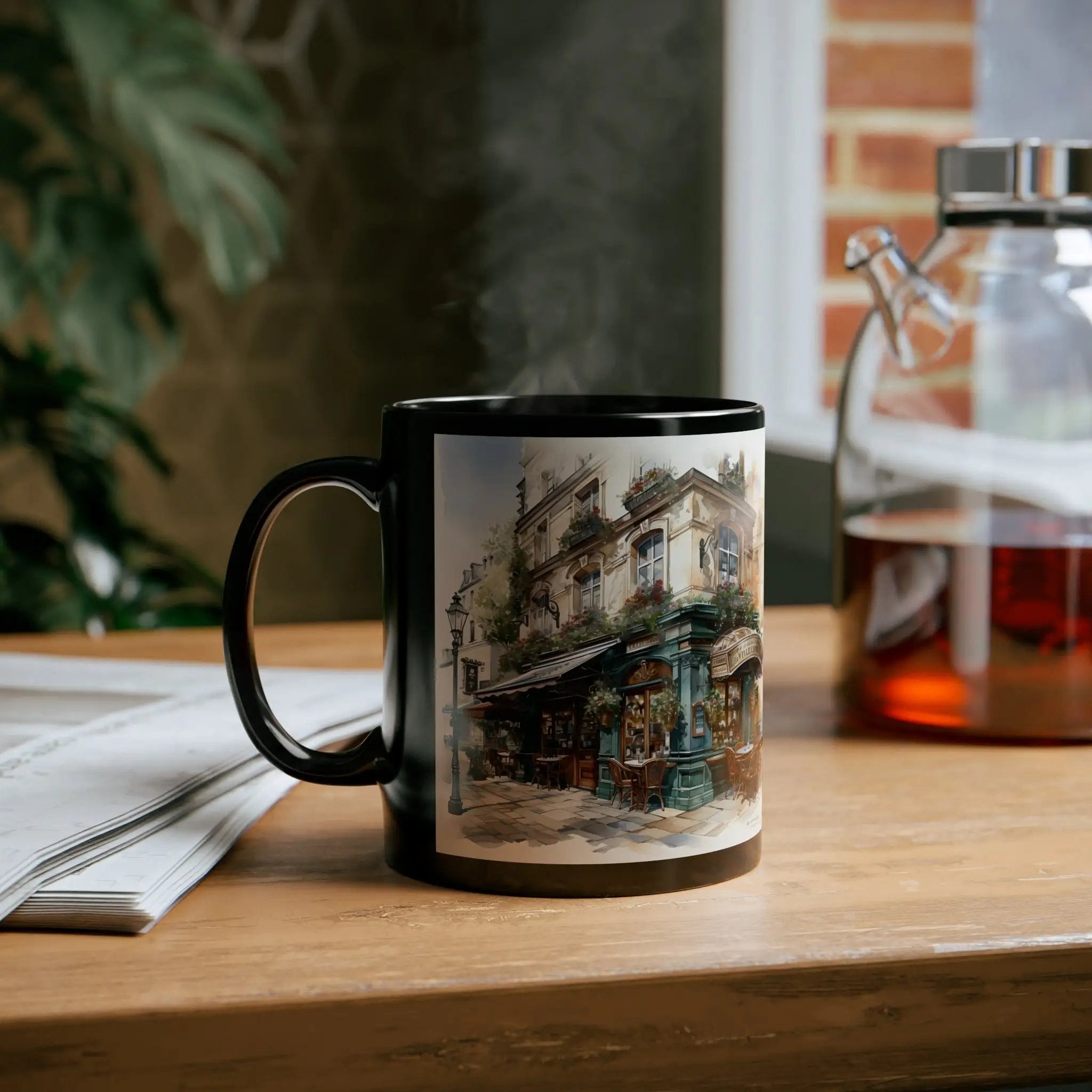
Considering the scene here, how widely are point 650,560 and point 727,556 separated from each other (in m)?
0.03

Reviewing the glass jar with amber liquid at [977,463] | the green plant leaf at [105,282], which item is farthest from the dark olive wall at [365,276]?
the glass jar with amber liquid at [977,463]

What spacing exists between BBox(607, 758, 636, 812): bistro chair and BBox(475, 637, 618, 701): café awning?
1.2 inches

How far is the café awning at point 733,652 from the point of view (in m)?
0.43

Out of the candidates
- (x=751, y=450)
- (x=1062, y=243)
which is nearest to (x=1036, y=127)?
(x=1062, y=243)

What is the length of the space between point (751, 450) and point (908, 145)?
129cm

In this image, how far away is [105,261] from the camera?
1.61m

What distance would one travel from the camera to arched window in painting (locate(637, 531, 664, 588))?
0.42 meters

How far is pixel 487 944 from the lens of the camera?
0.39 metres

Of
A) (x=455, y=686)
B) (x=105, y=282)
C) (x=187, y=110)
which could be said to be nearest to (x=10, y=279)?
(x=105, y=282)

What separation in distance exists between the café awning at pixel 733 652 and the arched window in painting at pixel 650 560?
3cm

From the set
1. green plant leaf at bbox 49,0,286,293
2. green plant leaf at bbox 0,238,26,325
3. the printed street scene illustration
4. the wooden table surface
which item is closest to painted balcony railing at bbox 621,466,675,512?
the printed street scene illustration

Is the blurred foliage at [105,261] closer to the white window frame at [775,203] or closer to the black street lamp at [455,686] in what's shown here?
the white window frame at [775,203]

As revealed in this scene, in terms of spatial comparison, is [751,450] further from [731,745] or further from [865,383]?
[865,383]

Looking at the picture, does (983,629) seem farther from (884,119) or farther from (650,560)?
(884,119)
